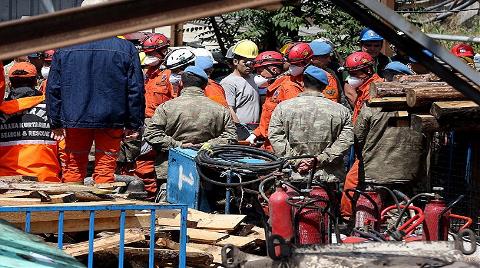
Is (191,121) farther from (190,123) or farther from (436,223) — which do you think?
(436,223)

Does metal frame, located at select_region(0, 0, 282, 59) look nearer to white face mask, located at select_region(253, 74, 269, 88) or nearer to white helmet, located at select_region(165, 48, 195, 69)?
white helmet, located at select_region(165, 48, 195, 69)

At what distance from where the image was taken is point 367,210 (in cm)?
862

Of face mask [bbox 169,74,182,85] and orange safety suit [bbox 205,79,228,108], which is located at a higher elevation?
face mask [bbox 169,74,182,85]

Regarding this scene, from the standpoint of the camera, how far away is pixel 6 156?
32.0ft

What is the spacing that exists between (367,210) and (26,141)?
3.26 meters

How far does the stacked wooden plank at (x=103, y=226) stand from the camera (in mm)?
7477

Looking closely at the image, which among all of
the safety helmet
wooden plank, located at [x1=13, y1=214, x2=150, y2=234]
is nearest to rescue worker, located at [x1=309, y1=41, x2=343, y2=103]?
the safety helmet

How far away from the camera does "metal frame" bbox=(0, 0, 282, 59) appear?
3295mm

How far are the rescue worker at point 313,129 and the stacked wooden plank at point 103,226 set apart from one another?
5.75 feet

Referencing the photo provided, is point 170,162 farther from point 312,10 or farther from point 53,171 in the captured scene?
point 312,10

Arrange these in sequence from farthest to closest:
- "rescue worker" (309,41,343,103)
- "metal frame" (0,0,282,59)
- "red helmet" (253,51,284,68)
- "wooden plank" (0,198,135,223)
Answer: "red helmet" (253,51,284,68) → "rescue worker" (309,41,343,103) → "wooden plank" (0,198,135,223) → "metal frame" (0,0,282,59)

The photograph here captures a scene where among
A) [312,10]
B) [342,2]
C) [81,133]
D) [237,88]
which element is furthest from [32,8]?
[342,2]

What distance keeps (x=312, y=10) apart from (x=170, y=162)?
21.7ft

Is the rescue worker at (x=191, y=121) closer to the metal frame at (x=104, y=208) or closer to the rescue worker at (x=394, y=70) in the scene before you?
the rescue worker at (x=394, y=70)
